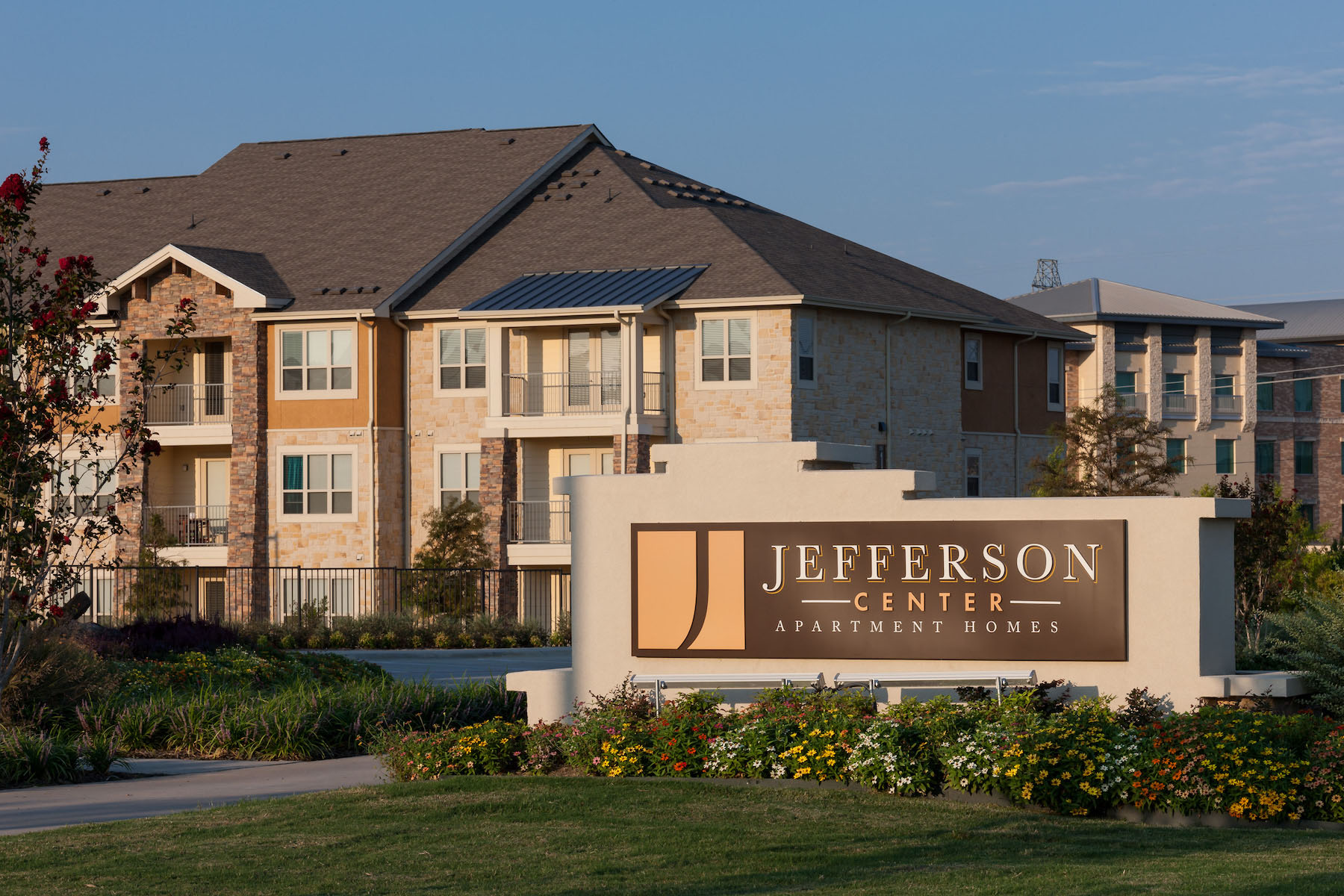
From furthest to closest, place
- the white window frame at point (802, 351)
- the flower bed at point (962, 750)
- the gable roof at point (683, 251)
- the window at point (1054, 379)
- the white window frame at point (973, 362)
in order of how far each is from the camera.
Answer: the window at point (1054, 379) < the white window frame at point (973, 362) < the gable roof at point (683, 251) < the white window frame at point (802, 351) < the flower bed at point (962, 750)

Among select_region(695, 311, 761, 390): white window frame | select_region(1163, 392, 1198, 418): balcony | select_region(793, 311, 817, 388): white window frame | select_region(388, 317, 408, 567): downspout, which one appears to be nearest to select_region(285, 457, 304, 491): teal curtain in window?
select_region(388, 317, 408, 567): downspout

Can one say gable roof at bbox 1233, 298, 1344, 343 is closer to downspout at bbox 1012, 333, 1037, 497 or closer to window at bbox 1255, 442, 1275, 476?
window at bbox 1255, 442, 1275, 476

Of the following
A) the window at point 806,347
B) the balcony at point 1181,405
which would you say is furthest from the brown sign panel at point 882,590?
the balcony at point 1181,405

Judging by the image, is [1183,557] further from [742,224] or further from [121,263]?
[121,263]

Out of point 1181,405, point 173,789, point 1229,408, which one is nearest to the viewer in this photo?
point 173,789

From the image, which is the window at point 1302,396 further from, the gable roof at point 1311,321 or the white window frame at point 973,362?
the white window frame at point 973,362

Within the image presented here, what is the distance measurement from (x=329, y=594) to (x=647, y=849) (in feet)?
107

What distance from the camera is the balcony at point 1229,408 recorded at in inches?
2763

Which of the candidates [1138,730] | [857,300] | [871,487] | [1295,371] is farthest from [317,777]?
[1295,371]

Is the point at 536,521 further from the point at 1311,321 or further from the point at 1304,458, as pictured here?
the point at 1311,321

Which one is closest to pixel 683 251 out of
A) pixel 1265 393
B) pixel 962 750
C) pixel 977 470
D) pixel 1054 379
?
pixel 977 470

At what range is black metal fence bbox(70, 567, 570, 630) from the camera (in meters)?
40.8

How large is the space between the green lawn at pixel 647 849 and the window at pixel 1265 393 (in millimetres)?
69072

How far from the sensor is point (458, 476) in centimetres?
4281
